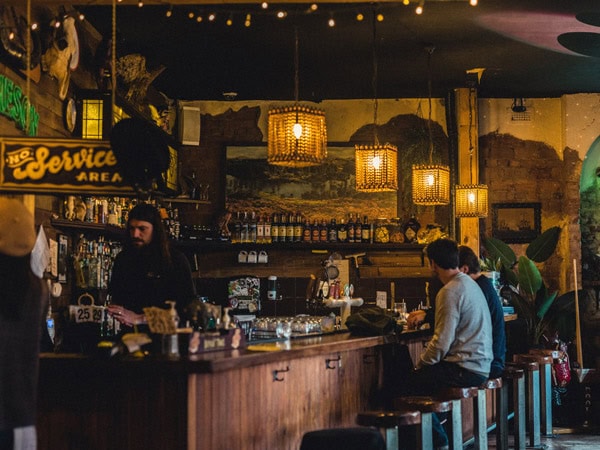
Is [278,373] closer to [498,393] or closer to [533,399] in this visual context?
[498,393]

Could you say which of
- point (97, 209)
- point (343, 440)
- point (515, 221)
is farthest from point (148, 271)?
point (515, 221)

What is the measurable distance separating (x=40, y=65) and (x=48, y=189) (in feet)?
6.76

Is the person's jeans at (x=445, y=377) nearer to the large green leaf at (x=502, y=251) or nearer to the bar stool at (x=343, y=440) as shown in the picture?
the bar stool at (x=343, y=440)

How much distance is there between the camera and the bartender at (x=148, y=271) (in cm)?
540

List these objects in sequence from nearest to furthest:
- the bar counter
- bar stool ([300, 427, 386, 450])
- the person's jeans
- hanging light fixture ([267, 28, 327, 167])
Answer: the bar counter < bar stool ([300, 427, 386, 450]) < the person's jeans < hanging light fixture ([267, 28, 327, 167])

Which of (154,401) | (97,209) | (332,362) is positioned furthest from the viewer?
(97,209)

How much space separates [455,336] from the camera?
602cm

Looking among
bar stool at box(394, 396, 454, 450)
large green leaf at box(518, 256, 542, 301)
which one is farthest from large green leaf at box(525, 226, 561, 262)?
bar stool at box(394, 396, 454, 450)

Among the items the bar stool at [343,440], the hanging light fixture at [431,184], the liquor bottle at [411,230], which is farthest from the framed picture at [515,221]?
the bar stool at [343,440]

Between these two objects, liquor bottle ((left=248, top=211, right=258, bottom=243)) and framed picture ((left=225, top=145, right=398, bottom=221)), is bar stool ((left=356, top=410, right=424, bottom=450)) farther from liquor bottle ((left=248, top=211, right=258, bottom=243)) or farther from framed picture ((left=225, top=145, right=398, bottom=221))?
framed picture ((left=225, top=145, right=398, bottom=221))

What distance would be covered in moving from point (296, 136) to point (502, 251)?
4.15 metres

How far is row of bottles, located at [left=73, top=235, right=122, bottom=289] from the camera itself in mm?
7234

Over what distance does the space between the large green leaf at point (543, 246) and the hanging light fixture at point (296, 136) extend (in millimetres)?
4055

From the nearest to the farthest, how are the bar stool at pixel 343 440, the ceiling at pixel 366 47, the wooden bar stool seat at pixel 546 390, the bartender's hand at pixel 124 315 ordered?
the bar stool at pixel 343 440 < the bartender's hand at pixel 124 315 < the ceiling at pixel 366 47 < the wooden bar stool seat at pixel 546 390
